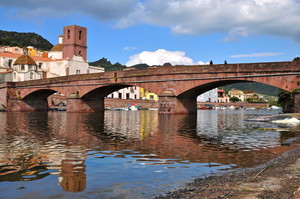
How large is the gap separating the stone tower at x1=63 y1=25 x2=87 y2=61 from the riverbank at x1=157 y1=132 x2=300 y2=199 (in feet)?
272

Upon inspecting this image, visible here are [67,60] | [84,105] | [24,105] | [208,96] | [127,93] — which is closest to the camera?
[84,105]

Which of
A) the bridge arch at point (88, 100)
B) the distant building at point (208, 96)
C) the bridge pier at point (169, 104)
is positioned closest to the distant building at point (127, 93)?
the distant building at point (208, 96)

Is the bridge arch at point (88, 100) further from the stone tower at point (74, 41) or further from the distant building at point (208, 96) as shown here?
the distant building at point (208, 96)

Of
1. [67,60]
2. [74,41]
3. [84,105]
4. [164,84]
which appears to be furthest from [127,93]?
[164,84]

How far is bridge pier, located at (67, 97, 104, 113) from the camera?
44.9m

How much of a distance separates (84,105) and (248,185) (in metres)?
42.3

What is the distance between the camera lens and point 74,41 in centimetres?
8456

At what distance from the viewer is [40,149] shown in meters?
9.99

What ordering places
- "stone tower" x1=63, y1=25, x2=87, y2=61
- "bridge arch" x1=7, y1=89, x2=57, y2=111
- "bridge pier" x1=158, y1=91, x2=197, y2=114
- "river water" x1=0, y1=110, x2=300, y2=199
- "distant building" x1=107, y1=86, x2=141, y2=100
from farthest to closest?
1. "distant building" x1=107, y1=86, x2=141, y2=100
2. "stone tower" x1=63, y1=25, x2=87, y2=61
3. "bridge arch" x1=7, y1=89, x2=57, y2=111
4. "bridge pier" x1=158, y1=91, x2=197, y2=114
5. "river water" x1=0, y1=110, x2=300, y2=199

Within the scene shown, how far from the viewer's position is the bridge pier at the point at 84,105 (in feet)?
147

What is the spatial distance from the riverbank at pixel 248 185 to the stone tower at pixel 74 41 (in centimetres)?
8286

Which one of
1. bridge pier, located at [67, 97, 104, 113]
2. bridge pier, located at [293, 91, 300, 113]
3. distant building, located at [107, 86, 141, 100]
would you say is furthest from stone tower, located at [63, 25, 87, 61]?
bridge pier, located at [293, 91, 300, 113]

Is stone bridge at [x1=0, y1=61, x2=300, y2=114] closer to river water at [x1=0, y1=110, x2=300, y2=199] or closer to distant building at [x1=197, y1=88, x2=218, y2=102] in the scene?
river water at [x1=0, y1=110, x2=300, y2=199]

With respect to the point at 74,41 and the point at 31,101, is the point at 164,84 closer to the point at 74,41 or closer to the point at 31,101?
the point at 31,101
